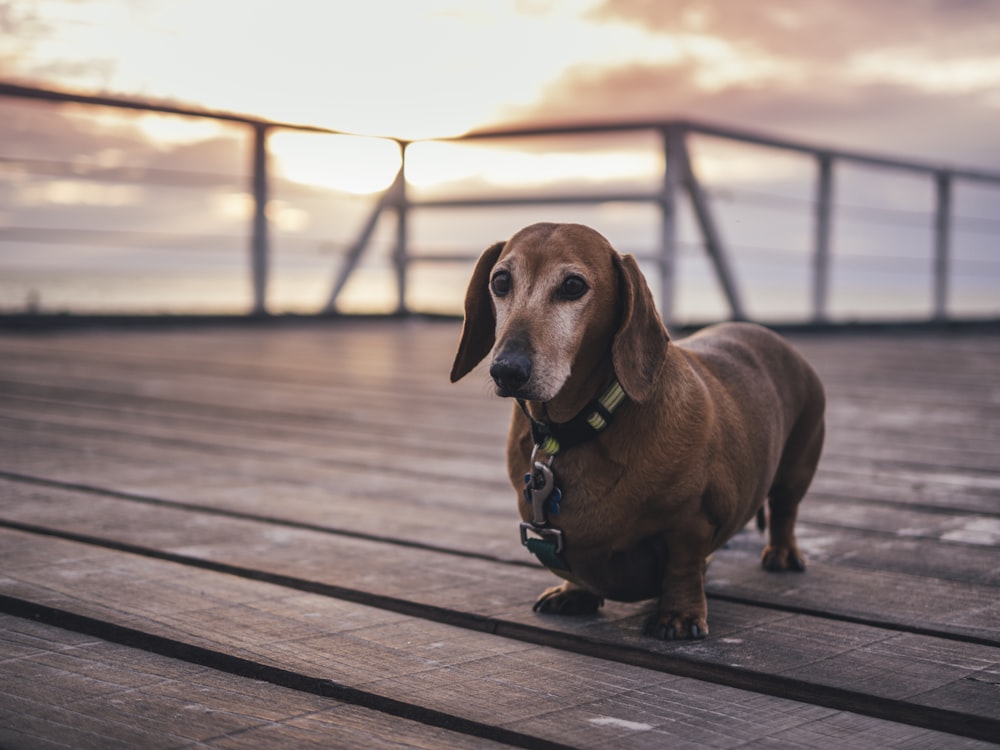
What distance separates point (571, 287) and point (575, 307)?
0.10 feet

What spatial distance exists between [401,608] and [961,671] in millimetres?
811

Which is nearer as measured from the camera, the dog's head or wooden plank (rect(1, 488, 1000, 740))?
wooden plank (rect(1, 488, 1000, 740))

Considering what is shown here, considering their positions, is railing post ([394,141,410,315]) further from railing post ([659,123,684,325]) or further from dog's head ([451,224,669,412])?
dog's head ([451,224,669,412])

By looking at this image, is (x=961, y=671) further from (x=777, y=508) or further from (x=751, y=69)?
(x=751, y=69)

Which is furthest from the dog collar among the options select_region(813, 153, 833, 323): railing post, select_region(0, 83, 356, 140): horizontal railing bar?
select_region(813, 153, 833, 323): railing post

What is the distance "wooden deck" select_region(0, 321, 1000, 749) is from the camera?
133cm

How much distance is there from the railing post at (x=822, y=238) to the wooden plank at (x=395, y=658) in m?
6.41

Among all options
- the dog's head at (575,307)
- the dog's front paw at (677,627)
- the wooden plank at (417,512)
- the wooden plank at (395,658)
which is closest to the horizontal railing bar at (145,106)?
the wooden plank at (417,512)

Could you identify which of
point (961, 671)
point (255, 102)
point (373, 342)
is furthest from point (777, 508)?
point (255, 102)

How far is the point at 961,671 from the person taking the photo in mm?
1514

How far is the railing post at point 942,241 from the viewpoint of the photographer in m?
8.84

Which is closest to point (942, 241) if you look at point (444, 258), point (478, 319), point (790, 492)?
point (444, 258)

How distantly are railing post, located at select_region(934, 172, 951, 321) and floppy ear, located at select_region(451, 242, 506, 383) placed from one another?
763cm

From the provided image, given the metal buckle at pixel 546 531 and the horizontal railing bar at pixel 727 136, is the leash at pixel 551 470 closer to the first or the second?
the metal buckle at pixel 546 531
